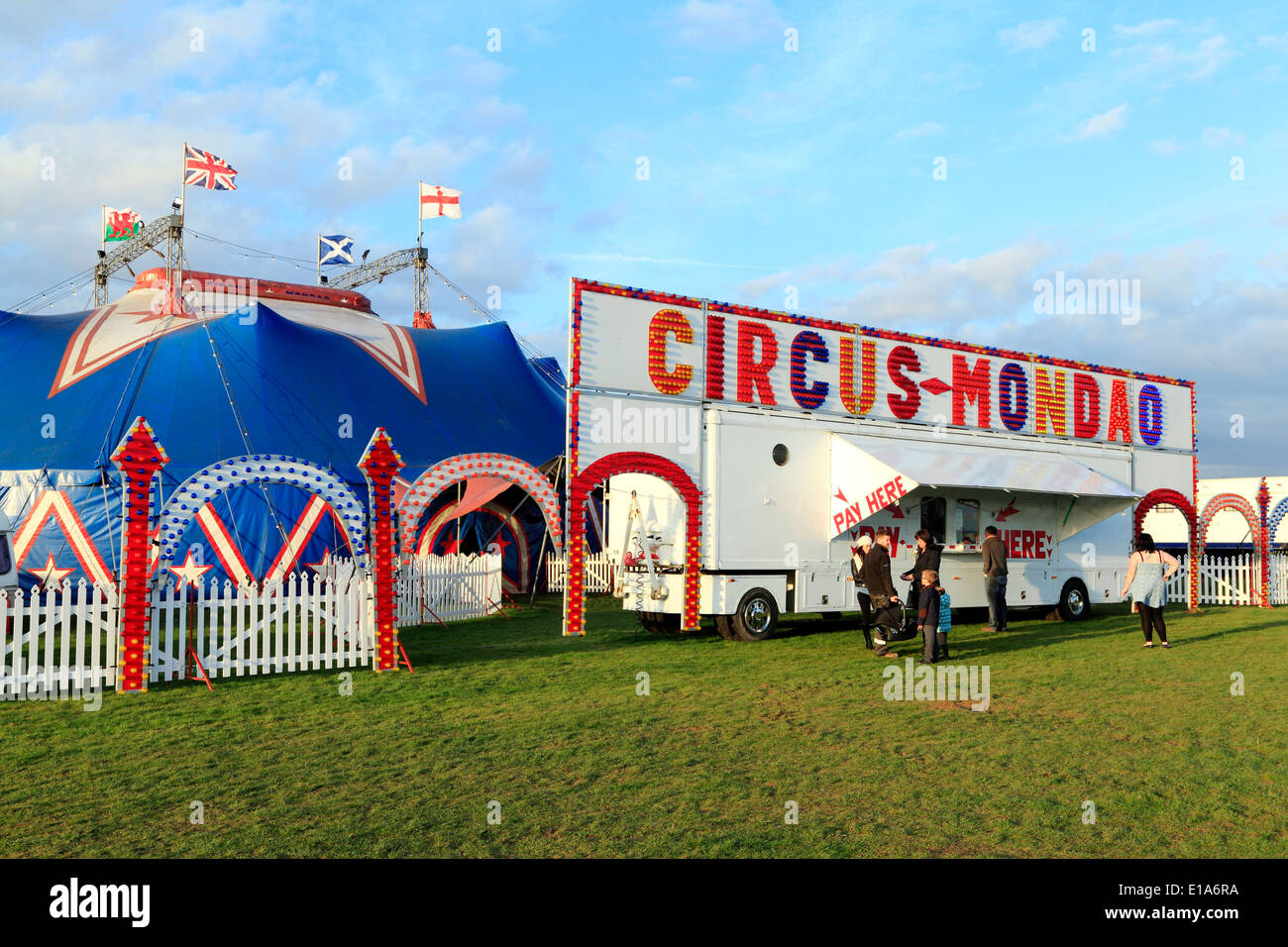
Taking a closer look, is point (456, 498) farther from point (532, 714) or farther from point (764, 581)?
point (532, 714)

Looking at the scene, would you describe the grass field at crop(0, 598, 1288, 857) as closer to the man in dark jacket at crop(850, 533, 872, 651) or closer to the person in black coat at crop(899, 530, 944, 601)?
the person in black coat at crop(899, 530, 944, 601)

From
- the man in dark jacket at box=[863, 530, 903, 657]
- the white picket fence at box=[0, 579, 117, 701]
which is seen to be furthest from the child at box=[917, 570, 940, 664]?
the white picket fence at box=[0, 579, 117, 701]

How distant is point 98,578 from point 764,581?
1341 centimetres

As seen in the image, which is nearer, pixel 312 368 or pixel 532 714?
pixel 532 714

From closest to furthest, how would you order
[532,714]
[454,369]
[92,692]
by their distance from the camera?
[532,714] → [92,692] → [454,369]

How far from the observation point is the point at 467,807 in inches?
230

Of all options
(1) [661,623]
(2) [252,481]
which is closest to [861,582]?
(1) [661,623]

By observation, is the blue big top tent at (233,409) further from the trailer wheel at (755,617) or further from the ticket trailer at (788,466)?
the trailer wheel at (755,617)

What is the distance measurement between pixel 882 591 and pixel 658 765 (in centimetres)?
660

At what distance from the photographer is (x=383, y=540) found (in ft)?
38.9

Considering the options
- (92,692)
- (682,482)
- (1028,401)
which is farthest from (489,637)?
(1028,401)

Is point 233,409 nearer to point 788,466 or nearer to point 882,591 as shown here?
point 788,466

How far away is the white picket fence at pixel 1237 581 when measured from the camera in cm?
2222

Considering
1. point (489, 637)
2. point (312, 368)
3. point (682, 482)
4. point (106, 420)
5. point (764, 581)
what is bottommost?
point (489, 637)
